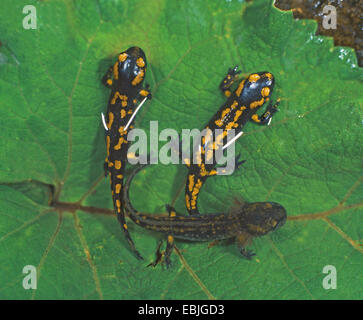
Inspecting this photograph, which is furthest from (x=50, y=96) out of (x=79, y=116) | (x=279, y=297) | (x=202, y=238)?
(x=279, y=297)

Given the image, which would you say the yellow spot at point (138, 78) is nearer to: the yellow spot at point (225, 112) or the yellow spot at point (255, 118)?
the yellow spot at point (225, 112)

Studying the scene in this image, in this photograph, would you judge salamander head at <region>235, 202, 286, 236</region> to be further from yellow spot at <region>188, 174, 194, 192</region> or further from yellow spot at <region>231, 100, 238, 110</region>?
yellow spot at <region>231, 100, 238, 110</region>

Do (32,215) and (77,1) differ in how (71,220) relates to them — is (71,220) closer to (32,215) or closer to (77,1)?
(32,215)

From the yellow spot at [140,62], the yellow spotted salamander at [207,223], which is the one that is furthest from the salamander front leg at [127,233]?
the yellow spot at [140,62]

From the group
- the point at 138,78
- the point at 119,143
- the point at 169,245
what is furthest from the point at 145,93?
the point at 169,245

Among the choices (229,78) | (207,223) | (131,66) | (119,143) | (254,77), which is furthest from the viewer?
(119,143)

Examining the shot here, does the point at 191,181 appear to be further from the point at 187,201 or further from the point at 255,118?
the point at 255,118

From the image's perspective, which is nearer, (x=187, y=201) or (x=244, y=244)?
(x=244, y=244)
